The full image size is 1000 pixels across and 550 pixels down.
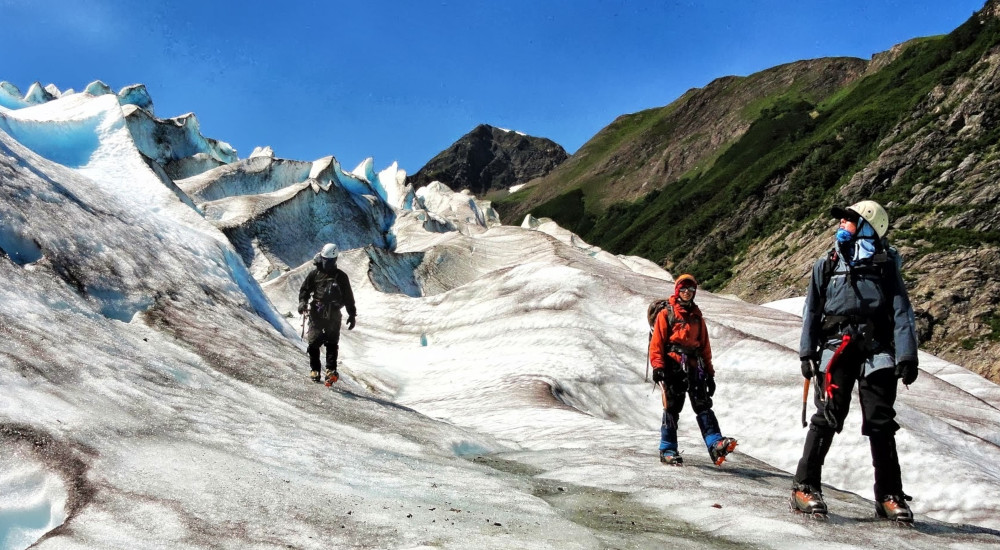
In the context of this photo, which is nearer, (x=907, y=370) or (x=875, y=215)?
(x=907, y=370)

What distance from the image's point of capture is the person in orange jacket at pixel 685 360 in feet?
30.4

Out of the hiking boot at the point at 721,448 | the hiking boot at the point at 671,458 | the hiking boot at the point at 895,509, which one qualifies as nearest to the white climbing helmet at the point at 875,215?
the hiking boot at the point at 895,509

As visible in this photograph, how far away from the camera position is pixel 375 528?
18.1 feet

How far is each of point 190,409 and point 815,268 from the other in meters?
7.64

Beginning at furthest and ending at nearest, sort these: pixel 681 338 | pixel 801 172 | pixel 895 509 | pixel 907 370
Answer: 1. pixel 801 172
2. pixel 681 338
3. pixel 895 509
4. pixel 907 370

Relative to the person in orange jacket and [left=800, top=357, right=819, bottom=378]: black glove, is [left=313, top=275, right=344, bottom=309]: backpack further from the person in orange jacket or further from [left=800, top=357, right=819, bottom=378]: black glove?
[left=800, top=357, right=819, bottom=378]: black glove

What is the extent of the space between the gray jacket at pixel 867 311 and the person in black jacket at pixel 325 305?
8.76 m

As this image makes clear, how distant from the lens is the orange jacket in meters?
9.25

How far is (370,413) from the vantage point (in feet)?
39.0

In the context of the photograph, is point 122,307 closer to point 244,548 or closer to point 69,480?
point 69,480

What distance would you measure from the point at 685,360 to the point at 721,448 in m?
1.23

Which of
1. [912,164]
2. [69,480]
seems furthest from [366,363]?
[912,164]

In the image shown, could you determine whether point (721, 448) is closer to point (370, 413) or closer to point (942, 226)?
point (370, 413)

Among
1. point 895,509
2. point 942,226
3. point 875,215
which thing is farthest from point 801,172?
point 895,509
